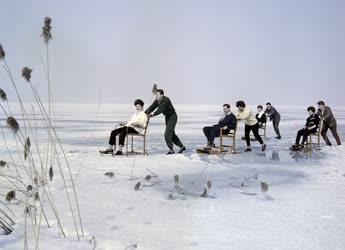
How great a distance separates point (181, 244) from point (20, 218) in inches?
50.8

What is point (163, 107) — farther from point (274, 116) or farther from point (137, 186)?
point (274, 116)

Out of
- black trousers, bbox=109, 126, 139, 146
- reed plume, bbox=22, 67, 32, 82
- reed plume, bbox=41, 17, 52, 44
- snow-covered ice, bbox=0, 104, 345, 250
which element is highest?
reed plume, bbox=41, 17, 52, 44

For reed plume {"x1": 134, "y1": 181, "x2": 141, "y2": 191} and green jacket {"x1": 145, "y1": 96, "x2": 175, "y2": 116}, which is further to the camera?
green jacket {"x1": 145, "y1": 96, "x2": 175, "y2": 116}

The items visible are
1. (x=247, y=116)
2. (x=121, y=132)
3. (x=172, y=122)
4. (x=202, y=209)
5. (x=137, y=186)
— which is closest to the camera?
(x=202, y=209)

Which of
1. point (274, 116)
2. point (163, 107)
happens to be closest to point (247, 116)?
point (163, 107)

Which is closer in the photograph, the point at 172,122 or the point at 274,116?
the point at 172,122

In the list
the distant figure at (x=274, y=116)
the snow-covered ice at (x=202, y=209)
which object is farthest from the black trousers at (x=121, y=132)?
the distant figure at (x=274, y=116)

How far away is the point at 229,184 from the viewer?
5.34 meters

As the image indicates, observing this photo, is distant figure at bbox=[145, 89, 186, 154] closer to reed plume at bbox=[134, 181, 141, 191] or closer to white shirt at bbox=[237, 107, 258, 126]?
white shirt at bbox=[237, 107, 258, 126]

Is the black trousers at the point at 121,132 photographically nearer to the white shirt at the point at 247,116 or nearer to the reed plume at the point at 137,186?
the white shirt at the point at 247,116

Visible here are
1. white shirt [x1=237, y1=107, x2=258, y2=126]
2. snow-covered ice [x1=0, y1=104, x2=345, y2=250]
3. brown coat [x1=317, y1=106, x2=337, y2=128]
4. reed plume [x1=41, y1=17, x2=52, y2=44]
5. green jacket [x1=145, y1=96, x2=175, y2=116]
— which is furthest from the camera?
brown coat [x1=317, y1=106, x2=337, y2=128]

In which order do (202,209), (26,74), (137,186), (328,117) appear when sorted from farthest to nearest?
(328,117)
(137,186)
(202,209)
(26,74)

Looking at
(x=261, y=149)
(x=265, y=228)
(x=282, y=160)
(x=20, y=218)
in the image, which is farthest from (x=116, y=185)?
(x=261, y=149)

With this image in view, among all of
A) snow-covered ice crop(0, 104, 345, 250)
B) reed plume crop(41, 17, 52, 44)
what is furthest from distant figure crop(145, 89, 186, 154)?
reed plume crop(41, 17, 52, 44)
